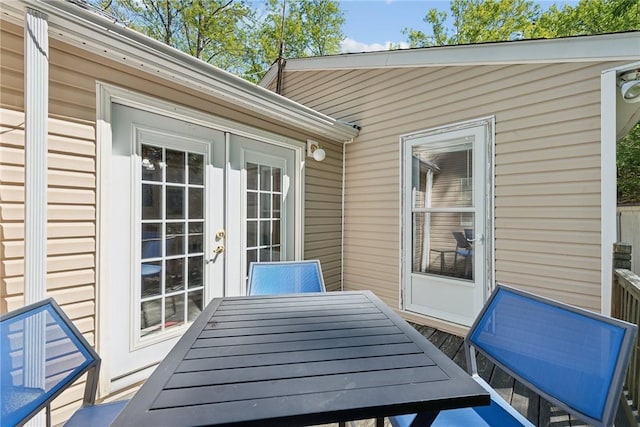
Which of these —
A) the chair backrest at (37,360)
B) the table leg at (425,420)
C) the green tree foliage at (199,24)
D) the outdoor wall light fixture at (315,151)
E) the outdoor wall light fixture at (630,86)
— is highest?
the green tree foliage at (199,24)

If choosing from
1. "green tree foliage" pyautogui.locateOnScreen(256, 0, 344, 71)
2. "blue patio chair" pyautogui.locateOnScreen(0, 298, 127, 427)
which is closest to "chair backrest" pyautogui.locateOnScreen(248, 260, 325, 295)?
"blue patio chair" pyautogui.locateOnScreen(0, 298, 127, 427)

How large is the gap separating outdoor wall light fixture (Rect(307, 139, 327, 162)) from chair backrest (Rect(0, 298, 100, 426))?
9.62ft

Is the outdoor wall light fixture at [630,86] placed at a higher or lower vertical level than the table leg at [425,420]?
higher

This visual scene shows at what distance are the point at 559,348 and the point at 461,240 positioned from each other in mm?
2088

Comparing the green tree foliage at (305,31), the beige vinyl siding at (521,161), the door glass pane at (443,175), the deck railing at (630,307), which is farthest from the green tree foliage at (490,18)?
the deck railing at (630,307)

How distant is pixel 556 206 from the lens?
8.66 ft

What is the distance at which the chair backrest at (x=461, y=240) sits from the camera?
3219 mm

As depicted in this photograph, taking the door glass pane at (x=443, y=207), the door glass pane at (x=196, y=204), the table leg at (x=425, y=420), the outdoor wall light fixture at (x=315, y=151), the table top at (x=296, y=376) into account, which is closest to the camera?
the table top at (x=296, y=376)

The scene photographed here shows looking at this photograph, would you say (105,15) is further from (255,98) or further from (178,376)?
(178,376)

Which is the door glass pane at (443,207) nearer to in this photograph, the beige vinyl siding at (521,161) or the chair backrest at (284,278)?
the beige vinyl siding at (521,161)

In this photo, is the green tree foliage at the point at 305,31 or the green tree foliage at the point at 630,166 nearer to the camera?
the green tree foliage at the point at 630,166

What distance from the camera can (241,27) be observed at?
381 inches

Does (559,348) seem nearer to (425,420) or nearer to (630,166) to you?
(425,420)

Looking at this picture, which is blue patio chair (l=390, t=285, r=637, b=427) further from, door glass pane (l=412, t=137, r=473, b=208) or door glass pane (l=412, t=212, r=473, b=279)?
door glass pane (l=412, t=137, r=473, b=208)
